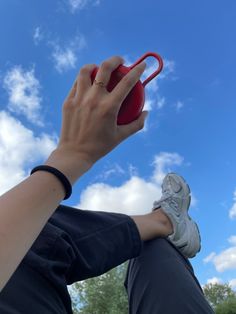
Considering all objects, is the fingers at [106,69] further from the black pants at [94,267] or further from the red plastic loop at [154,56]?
the black pants at [94,267]

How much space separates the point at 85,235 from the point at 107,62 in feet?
Result: 2.10

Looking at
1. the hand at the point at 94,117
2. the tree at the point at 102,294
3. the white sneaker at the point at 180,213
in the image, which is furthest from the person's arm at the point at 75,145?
the tree at the point at 102,294

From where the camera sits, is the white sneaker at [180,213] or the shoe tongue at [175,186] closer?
the white sneaker at [180,213]

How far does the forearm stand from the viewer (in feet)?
1.85

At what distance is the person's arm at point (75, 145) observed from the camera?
0.60 metres

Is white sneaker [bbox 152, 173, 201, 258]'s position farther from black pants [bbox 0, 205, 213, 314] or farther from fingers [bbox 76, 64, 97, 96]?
fingers [bbox 76, 64, 97, 96]

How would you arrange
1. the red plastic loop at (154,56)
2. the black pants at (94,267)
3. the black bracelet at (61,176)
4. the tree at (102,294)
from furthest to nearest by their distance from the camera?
the tree at (102,294)
the black pants at (94,267)
the red plastic loop at (154,56)
the black bracelet at (61,176)

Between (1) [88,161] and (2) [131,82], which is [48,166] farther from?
(2) [131,82]

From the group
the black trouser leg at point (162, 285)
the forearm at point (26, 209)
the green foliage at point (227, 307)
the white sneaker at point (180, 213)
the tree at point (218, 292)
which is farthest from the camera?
the tree at point (218, 292)

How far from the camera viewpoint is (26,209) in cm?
60

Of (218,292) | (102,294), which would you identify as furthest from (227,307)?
(102,294)

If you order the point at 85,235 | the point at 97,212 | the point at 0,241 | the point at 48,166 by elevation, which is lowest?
the point at 0,241

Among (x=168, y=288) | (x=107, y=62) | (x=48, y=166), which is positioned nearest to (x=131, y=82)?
(x=107, y=62)

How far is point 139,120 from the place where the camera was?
32.8 inches
